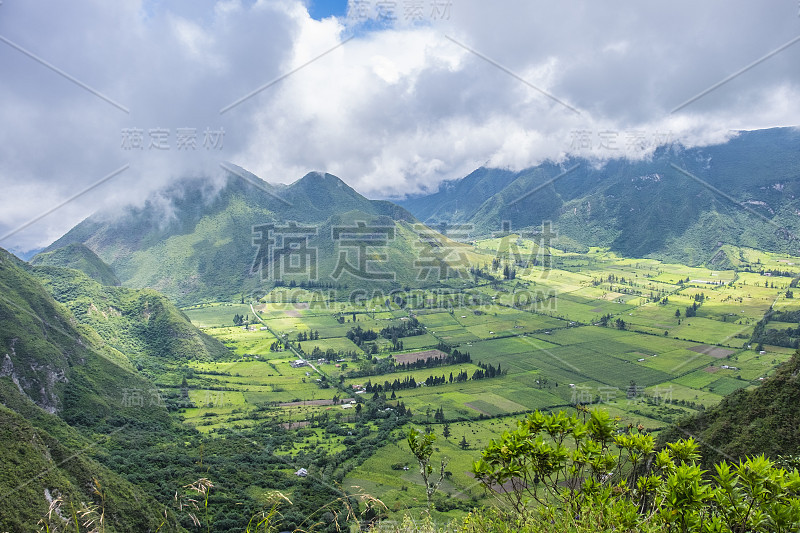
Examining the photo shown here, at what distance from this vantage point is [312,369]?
84125mm

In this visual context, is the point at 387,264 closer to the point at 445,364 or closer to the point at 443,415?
the point at 445,364

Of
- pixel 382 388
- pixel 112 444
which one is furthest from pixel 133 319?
pixel 382 388

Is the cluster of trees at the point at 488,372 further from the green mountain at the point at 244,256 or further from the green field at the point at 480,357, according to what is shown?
the green mountain at the point at 244,256

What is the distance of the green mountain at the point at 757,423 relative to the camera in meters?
26.4

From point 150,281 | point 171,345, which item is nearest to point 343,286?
point 171,345

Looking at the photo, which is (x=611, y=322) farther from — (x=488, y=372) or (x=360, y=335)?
(x=360, y=335)

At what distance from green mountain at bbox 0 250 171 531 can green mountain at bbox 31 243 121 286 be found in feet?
222

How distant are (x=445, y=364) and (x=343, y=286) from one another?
69.4 meters

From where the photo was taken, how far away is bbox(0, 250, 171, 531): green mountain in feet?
83.7

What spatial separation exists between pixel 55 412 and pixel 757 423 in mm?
64594

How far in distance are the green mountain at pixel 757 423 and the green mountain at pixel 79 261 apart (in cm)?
14579

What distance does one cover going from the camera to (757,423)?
28.9 m

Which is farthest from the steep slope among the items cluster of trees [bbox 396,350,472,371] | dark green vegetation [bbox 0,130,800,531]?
cluster of trees [bbox 396,350,472,371]

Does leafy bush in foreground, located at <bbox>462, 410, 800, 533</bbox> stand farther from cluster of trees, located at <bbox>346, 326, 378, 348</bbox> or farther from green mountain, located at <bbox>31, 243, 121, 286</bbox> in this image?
green mountain, located at <bbox>31, 243, 121, 286</bbox>
